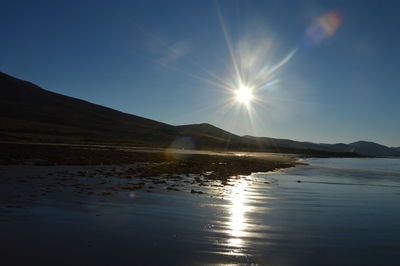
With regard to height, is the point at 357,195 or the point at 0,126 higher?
the point at 0,126

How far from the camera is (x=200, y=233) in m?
9.48

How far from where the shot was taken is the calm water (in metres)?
7.36

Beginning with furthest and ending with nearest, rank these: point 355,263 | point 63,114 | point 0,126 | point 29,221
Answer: point 63,114 → point 0,126 → point 29,221 → point 355,263

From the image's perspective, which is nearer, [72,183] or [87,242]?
[87,242]

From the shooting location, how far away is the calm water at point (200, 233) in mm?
7359

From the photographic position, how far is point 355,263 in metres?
7.47

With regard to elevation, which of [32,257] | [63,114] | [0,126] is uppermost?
[63,114]

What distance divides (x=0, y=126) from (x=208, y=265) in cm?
13313

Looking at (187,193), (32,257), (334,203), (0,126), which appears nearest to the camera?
(32,257)

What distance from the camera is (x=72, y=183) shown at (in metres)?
19.0

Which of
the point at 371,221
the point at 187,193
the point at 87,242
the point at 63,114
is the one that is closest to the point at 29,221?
the point at 87,242

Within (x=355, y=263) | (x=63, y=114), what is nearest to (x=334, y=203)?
(x=355, y=263)

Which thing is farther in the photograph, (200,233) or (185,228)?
(185,228)

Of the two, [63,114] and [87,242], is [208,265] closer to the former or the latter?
[87,242]
